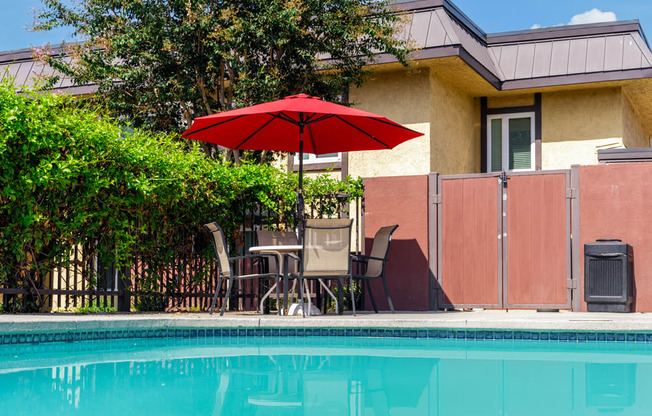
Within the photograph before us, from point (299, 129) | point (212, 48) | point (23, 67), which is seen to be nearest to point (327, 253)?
point (299, 129)

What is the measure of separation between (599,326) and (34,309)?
18.9 ft

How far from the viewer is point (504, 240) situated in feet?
31.5

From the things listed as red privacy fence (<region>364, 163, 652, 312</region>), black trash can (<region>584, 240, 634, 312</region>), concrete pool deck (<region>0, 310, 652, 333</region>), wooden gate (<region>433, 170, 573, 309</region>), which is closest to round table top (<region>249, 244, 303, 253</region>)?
concrete pool deck (<region>0, 310, 652, 333</region>)

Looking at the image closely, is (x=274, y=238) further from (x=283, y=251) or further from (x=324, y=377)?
(x=324, y=377)

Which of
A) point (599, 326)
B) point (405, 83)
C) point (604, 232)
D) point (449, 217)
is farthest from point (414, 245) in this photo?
point (405, 83)

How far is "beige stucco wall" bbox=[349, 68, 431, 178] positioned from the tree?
155 centimetres

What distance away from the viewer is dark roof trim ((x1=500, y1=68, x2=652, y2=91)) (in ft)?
44.6

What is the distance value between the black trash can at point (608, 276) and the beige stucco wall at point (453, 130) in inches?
194

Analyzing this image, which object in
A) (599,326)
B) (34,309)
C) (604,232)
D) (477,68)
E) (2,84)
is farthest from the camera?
(477,68)

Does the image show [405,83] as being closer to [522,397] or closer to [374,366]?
[374,366]

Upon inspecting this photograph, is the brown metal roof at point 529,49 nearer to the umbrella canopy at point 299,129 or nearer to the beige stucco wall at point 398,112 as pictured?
the beige stucco wall at point 398,112

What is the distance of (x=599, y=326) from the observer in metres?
6.92

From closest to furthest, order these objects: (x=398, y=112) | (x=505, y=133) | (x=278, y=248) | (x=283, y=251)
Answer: (x=278, y=248) → (x=283, y=251) → (x=398, y=112) → (x=505, y=133)

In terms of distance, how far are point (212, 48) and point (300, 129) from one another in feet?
11.2
